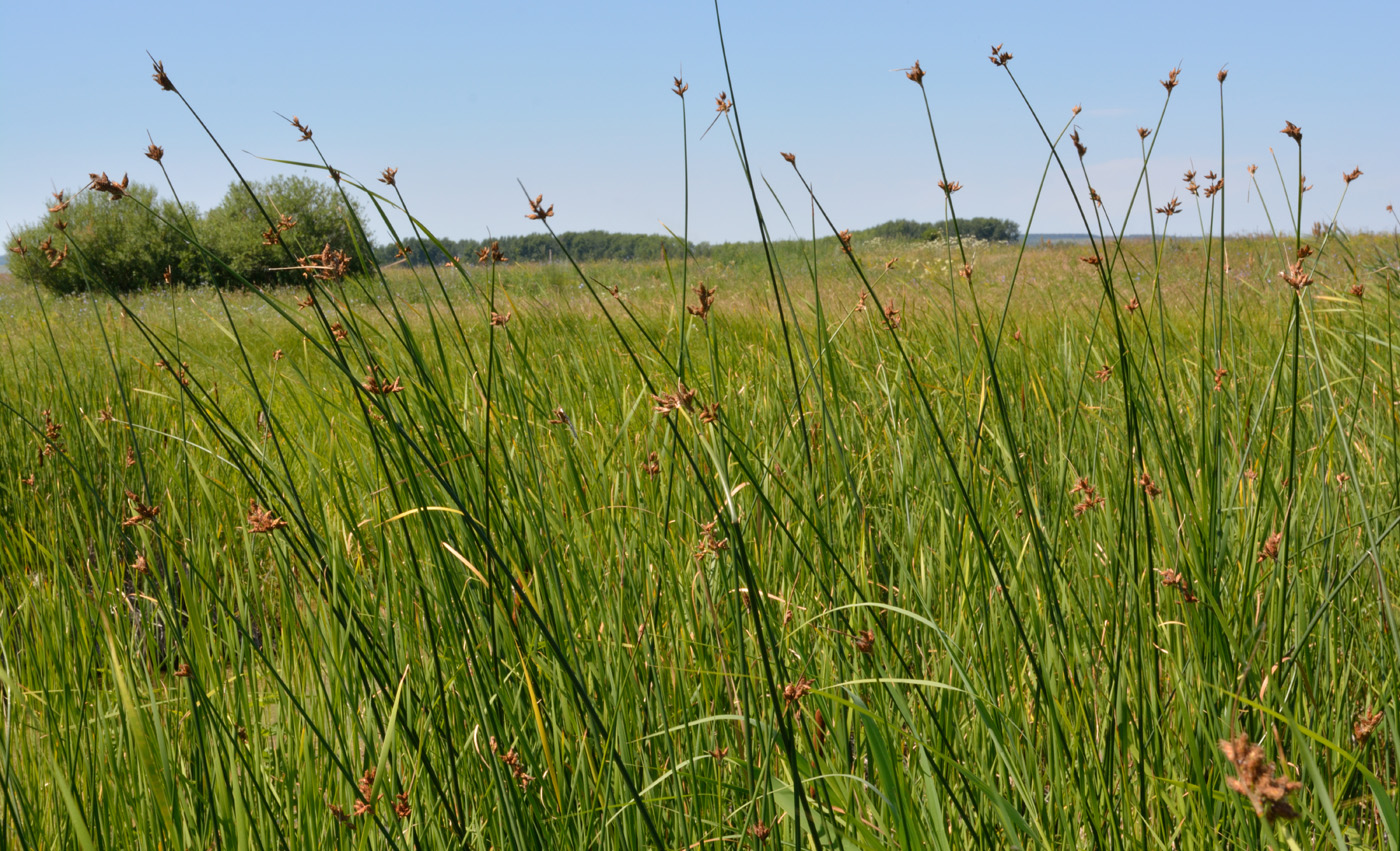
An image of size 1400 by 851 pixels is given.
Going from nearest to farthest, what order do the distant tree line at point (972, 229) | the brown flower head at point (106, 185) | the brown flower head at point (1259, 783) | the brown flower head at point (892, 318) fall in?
the brown flower head at point (1259, 783), the brown flower head at point (106, 185), the brown flower head at point (892, 318), the distant tree line at point (972, 229)

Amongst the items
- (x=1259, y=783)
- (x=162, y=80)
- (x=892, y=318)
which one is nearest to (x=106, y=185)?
(x=162, y=80)

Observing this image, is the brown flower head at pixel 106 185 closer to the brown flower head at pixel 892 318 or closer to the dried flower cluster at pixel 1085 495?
the brown flower head at pixel 892 318

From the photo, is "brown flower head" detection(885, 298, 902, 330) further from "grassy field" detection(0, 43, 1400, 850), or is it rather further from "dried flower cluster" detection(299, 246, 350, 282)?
"dried flower cluster" detection(299, 246, 350, 282)

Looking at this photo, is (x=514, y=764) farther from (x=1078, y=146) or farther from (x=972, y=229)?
(x=972, y=229)

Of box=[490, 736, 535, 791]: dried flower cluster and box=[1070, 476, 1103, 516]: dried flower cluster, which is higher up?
box=[1070, 476, 1103, 516]: dried flower cluster

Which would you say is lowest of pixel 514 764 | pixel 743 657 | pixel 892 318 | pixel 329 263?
pixel 514 764

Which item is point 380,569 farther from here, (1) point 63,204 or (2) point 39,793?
(1) point 63,204

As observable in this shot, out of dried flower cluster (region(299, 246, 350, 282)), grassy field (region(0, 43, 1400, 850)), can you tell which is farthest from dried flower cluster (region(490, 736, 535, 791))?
A: dried flower cluster (region(299, 246, 350, 282))

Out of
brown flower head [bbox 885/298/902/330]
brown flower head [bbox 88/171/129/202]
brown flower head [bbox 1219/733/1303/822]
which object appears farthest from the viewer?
brown flower head [bbox 885/298/902/330]

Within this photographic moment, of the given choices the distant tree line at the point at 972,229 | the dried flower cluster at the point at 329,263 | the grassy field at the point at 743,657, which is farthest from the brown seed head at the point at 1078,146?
the distant tree line at the point at 972,229

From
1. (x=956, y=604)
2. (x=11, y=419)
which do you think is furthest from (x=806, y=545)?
(x=11, y=419)

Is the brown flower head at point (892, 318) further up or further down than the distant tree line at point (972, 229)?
further down

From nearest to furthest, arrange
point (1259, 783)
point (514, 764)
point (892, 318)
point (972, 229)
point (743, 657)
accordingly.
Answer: point (1259, 783) < point (743, 657) < point (514, 764) < point (892, 318) < point (972, 229)

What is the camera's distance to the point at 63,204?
1082 mm
